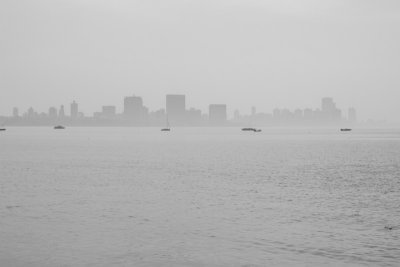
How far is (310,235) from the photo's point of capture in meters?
35.1

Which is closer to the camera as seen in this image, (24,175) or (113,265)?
(113,265)

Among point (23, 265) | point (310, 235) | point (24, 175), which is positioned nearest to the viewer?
point (23, 265)

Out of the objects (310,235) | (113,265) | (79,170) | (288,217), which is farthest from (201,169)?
(113,265)

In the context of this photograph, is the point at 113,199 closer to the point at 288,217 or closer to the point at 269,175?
the point at 288,217

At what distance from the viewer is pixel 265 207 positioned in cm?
4669

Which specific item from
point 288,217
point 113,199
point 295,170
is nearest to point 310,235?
point 288,217

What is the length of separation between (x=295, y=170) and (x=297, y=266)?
195 feet

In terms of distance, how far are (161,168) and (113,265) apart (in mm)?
62860

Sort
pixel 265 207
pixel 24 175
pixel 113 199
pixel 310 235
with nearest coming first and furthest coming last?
1. pixel 310 235
2. pixel 265 207
3. pixel 113 199
4. pixel 24 175

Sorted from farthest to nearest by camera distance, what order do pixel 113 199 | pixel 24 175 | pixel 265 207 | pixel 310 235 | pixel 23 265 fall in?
pixel 24 175 → pixel 113 199 → pixel 265 207 → pixel 310 235 → pixel 23 265

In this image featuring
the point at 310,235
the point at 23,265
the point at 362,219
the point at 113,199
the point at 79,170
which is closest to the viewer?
the point at 23,265

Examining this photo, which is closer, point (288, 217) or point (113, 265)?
point (113, 265)

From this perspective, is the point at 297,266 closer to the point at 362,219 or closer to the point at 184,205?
the point at 362,219

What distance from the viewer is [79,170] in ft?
280
